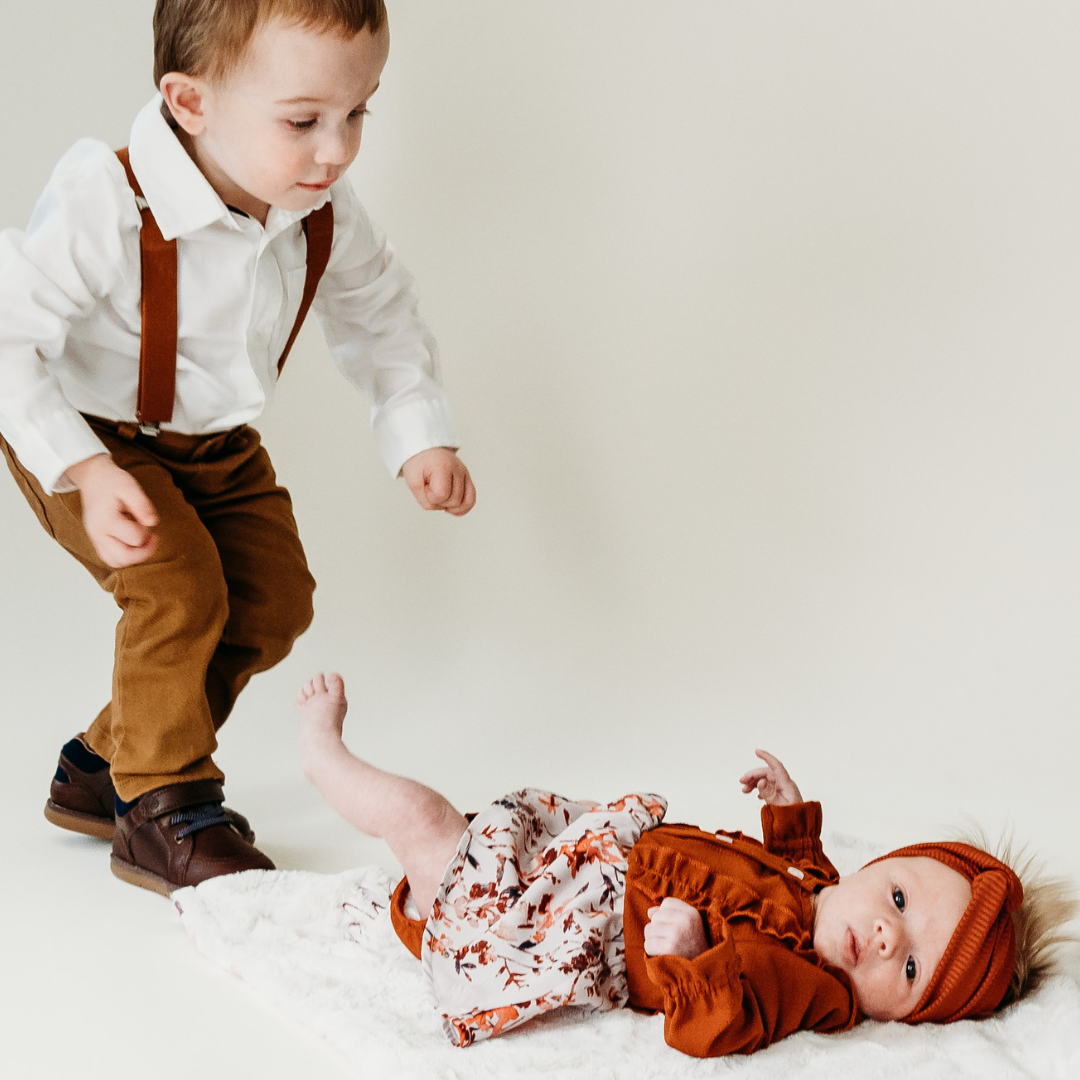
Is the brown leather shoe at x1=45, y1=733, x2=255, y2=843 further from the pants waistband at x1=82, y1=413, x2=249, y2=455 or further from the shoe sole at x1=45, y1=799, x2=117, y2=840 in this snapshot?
the pants waistband at x1=82, y1=413, x2=249, y2=455

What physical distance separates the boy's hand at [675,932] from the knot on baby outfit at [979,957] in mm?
210

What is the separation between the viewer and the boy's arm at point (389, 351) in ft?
5.55

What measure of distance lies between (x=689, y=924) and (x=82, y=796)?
89 cm

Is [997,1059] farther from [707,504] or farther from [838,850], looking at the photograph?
[707,504]

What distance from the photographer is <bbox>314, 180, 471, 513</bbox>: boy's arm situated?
169 cm

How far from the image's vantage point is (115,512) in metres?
1.36

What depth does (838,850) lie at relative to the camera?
1.61 metres

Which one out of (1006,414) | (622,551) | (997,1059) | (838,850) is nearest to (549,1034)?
(997,1059)

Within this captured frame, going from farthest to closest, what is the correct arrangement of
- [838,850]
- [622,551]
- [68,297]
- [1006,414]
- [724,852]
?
[622,551] → [1006,414] → [838,850] → [68,297] → [724,852]

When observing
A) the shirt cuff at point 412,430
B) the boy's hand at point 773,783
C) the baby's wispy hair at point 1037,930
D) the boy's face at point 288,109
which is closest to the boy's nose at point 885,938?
the baby's wispy hair at point 1037,930

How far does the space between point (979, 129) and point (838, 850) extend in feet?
3.72

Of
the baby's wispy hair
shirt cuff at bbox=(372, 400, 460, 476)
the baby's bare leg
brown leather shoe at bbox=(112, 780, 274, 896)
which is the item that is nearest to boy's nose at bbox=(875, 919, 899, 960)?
the baby's wispy hair

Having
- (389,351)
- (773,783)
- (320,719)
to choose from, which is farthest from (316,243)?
(773,783)

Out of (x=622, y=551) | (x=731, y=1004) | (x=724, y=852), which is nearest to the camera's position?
(x=731, y=1004)
